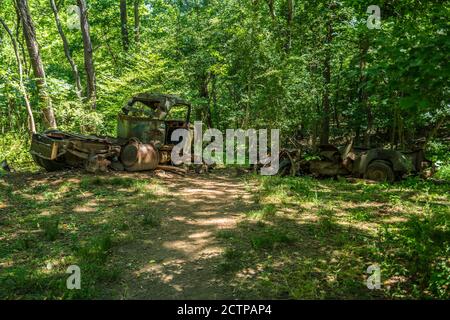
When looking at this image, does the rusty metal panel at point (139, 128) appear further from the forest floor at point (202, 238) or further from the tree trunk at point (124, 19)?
the tree trunk at point (124, 19)

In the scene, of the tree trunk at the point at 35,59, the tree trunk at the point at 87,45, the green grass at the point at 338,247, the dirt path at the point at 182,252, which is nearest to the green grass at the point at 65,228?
the dirt path at the point at 182,252

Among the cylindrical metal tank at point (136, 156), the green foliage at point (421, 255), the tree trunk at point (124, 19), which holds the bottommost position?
the green foliage at point (421, 255)

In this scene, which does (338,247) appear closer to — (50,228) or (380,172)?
(50,228)

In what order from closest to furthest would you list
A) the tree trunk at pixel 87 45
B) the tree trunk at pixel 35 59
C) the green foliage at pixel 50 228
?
the green foliage at pixel 50 228, the tree trunk at pixel 35 59, the tree trunk at pixel 87 45

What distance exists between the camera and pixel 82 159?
10.1 metres

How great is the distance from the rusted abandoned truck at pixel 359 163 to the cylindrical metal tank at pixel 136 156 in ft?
14.7

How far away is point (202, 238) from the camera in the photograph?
224 inches

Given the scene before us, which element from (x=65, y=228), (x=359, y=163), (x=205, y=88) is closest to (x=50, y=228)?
(x=65, y=228)

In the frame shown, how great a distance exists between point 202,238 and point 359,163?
7230mm

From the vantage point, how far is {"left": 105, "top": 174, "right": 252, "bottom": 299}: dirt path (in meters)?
4.08

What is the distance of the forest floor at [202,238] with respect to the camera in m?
4.10

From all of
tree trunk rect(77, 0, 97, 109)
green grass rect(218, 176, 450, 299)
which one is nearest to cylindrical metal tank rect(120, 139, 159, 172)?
green grass rect(218, 176, 450, 299)

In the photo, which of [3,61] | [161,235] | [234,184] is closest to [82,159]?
[234,184]
